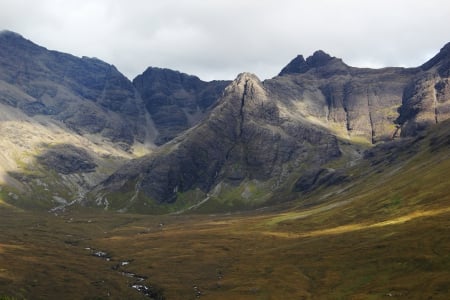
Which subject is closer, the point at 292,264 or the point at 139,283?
the point at 139,283

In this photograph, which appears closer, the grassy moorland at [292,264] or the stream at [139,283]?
the grassy moorland at [292,264]

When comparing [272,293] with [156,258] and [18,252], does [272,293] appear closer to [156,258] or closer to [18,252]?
[156,258]

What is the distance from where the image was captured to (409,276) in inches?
4321

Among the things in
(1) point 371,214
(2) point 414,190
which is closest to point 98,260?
(1) point 371,214

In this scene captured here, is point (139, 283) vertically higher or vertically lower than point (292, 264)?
higher

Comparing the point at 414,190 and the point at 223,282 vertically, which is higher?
the point at 414,190

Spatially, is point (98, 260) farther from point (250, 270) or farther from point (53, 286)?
point (250, 270)

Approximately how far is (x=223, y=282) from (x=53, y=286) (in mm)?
47951

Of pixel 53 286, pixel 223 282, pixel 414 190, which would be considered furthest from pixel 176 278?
pixel 414 190

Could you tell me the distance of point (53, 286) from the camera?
13575 centimetres

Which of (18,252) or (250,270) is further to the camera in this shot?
(18,252)

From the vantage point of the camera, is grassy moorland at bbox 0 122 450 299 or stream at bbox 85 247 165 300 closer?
grassy moorland at bbox 0 122 450 299

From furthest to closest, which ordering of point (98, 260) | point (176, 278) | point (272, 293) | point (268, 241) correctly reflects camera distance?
point (268, 241) < point (98, 260) < point (176, 278) < point (272, 293)

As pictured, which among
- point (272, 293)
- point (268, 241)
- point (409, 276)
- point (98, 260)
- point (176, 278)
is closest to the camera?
point (409, 276)
